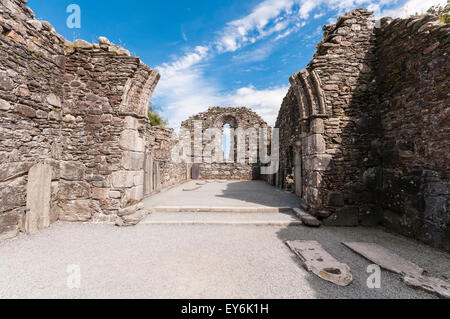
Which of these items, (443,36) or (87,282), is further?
(443,36)

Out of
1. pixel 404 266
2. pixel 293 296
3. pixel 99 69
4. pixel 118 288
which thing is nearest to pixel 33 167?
pixel 99 69

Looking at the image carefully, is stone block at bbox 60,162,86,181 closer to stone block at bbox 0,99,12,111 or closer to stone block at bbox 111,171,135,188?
stone block at bbox 111,171,135,188

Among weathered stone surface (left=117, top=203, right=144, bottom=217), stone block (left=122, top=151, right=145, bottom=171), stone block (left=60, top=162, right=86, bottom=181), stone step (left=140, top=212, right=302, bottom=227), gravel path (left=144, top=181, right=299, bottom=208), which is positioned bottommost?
stone step (left=140, top=212, right=302, bottom=227)

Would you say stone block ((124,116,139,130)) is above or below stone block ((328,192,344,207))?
above

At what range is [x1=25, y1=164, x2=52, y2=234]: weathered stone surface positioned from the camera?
368 cm

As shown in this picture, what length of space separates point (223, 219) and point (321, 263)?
7.63 ft

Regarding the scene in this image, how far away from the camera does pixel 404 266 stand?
268 centimetres

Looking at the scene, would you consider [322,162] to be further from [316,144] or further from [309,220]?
[309,220]

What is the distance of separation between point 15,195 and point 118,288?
10.3ft

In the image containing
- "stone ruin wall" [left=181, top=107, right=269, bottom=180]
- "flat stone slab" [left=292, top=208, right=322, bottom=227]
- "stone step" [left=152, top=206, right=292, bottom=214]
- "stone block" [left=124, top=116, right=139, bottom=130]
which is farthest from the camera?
"stone ruin wall" [left=181, top=107, right=269, bottom=180]

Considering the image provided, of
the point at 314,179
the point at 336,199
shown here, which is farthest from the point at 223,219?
the point at 336,199

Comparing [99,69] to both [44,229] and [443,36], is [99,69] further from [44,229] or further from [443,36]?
[443,36]

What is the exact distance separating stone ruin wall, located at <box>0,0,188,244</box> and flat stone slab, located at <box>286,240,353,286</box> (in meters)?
3.85

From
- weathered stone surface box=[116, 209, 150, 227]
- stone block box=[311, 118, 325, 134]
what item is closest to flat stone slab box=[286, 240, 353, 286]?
stone block box=[311, 118, 325, 134]
